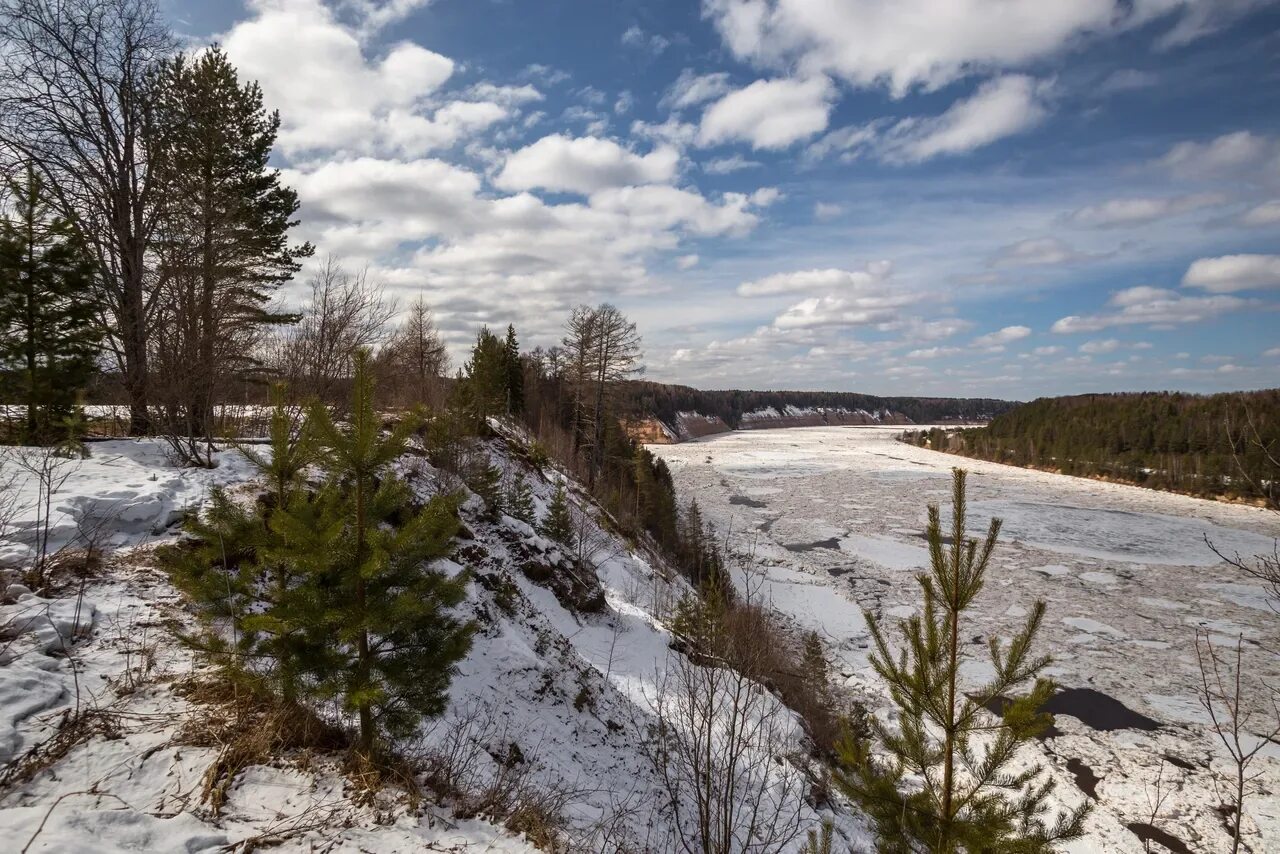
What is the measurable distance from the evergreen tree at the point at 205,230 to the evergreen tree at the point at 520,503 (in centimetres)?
619

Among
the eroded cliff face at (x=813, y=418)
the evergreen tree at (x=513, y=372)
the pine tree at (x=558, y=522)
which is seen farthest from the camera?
the eroded cliff face at (x=813, y=418)

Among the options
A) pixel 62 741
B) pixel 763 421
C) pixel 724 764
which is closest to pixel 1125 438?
pixel 724 764

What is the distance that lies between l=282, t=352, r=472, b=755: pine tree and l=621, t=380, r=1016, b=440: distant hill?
3320 inches

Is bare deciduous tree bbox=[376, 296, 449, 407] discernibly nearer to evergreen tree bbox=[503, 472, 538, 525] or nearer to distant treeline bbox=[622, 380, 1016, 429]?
evergreen tree bbox=[503, 472, 538, 525]

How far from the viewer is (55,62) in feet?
30.1

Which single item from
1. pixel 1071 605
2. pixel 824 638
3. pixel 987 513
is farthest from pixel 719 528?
pixel 987 513

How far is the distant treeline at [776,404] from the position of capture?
4358 inches

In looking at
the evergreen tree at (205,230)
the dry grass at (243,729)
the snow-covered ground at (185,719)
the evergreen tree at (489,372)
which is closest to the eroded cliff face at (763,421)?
the evergreen tree at (489,372)

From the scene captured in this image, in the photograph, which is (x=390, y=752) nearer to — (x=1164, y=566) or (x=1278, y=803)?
(x=1278, y=803)

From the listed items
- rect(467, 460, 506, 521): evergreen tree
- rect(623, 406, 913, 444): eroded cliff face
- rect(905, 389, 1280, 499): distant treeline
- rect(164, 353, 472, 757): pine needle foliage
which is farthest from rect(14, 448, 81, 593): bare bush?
rect(623, 406, 913, 444): eroded cliff face

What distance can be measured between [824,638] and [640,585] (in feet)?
21.7

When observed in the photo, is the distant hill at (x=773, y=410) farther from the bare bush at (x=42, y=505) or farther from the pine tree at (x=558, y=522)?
the bare bush at (x=42, y=505)

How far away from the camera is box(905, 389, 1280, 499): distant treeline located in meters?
49.7

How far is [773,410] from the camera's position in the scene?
164250mm
